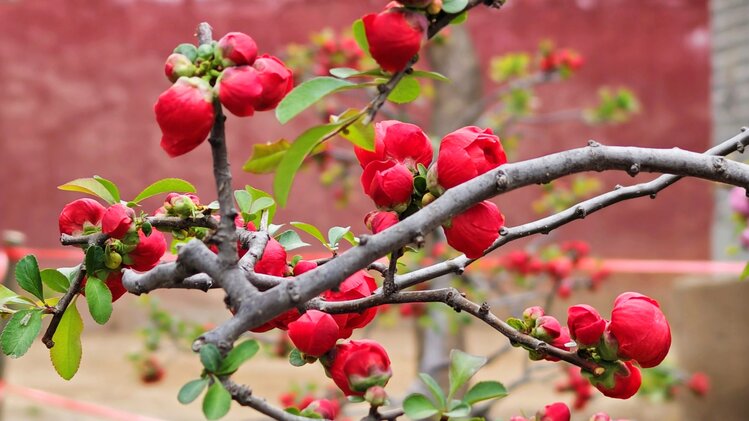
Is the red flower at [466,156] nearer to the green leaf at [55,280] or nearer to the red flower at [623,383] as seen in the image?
the red flower at [623,383]

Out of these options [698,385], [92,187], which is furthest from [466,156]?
[698,385]

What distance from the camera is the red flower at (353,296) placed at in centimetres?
50

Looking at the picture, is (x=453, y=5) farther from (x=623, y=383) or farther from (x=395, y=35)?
(x=623, y=383)

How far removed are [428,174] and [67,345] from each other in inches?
9.3

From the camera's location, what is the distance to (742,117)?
118 inches

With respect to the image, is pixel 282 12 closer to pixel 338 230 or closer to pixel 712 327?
pixel 712 327

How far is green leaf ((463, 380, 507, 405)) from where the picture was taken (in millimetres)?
456

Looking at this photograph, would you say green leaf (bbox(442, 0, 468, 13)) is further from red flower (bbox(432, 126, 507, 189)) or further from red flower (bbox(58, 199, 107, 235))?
red flower (bbox(58, 199, 107, 235))

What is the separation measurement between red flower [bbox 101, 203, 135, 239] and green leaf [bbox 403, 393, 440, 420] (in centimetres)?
18

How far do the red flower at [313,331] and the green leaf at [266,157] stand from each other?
8 cm

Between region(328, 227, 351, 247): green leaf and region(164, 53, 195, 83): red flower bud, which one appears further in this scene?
region(328, 227, 351, 247): green leaf

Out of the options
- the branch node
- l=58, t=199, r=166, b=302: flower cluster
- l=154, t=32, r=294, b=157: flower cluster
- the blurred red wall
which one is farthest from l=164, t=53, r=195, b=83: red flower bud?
the blurred red wall

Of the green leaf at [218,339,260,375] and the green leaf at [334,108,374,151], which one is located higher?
the green leaf at [334,108,374,151]

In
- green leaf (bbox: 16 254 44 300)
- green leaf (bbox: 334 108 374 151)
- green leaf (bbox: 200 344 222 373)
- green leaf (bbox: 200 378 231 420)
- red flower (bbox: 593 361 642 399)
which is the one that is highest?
green leaf (bbox: 334 108 374 151)
